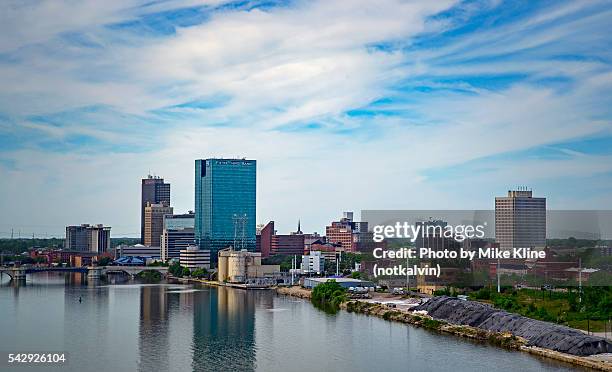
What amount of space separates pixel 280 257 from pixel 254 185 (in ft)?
14.1

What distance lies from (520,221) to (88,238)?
31.8m

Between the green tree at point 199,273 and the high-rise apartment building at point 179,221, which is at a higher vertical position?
the high-rise apartment building at point 179,221

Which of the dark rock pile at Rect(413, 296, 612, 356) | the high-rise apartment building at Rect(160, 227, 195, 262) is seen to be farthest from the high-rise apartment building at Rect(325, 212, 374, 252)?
the dark rock pile at Rect(413, 296, 612, 356)

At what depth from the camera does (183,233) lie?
46.1 m

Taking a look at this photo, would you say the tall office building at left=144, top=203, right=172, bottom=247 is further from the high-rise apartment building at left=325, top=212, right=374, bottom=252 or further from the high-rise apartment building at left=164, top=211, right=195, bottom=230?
the high-rise apartment building at left=325, top=212, right=374, bottom=252

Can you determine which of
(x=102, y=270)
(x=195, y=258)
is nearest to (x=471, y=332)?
(x=195, y=258)

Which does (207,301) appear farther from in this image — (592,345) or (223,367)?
(592,345)

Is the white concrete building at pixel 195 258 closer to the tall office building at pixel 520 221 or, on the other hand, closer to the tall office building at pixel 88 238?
the tall office building at pixel 520 221

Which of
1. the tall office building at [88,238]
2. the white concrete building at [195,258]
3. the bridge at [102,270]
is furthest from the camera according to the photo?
the tall office building at [88,238]

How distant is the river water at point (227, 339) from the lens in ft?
39.6

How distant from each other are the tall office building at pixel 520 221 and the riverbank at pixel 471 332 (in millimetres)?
15787

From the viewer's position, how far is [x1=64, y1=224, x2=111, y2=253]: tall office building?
54656mm

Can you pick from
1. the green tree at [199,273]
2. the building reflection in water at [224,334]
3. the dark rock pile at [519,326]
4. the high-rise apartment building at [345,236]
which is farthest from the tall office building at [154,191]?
the dark rock pile at [519,326]

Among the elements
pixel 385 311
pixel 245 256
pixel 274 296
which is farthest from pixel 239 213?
pixel 385 311
